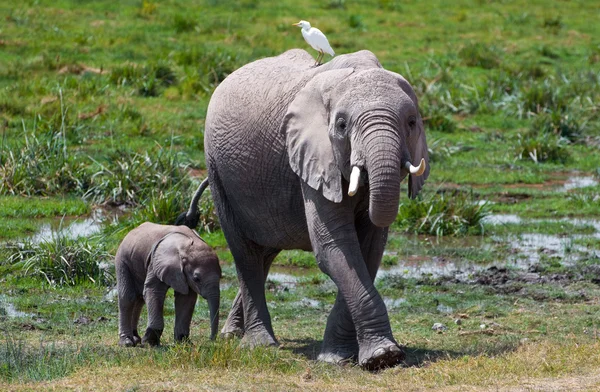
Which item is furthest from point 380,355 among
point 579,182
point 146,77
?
point 146,77

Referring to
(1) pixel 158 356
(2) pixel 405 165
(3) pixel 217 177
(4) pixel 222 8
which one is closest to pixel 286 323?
(3) pixel 217 177

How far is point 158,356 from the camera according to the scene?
802 centimetres

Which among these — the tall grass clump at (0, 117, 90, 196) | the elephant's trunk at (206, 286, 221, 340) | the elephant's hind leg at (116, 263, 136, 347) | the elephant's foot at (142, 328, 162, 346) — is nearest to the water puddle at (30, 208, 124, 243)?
the tall grass clump at (0, 117, 90, 196)

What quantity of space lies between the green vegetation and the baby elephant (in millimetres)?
253

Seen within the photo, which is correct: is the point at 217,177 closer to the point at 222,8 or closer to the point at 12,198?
the point at 12,198

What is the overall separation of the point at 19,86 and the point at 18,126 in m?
1.88

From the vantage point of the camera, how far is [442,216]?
13.5 metres

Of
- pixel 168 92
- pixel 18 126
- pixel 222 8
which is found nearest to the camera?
pixel 18 126

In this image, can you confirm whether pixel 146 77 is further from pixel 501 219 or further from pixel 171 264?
pixel 171 264

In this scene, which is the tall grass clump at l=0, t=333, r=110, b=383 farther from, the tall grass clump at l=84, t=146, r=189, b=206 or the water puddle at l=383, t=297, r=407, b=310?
the tall grass clump at l=84, t=146, r=189, b=206

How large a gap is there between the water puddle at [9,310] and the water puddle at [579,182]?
329 inches

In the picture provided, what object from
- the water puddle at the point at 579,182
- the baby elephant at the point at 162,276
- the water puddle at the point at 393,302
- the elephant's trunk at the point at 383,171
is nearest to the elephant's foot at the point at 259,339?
the baby elephant at the point at 162,276

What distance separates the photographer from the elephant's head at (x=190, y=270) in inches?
334

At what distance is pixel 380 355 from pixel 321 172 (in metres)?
1.28
